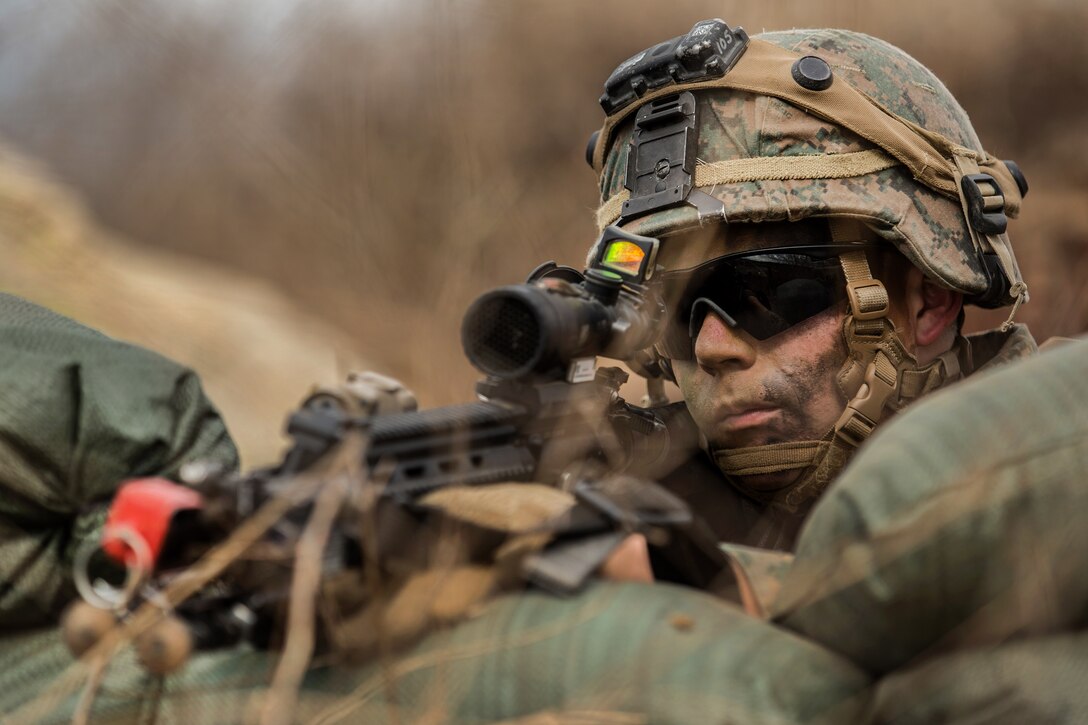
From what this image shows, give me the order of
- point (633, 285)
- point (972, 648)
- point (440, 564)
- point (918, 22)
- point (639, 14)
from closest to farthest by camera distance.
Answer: point (972, 648), point (440, 564), point (633, 285), point (918, 22), point (639, 14)

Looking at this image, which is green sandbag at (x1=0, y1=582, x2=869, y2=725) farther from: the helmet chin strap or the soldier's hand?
the helmet chin strap

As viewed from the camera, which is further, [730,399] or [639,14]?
[639,14]

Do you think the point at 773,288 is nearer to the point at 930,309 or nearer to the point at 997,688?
the point at 930,309

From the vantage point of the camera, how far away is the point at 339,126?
19.9 ft

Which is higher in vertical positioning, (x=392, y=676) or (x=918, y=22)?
(x=918, y=22)

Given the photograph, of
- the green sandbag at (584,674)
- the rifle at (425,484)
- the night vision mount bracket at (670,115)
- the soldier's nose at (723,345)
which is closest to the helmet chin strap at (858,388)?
the soldier's nose at (723,345)

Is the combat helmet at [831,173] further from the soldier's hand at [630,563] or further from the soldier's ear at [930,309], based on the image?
the soldier's hand at [630,563]

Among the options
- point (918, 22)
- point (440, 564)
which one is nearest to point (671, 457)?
point (440, 564)

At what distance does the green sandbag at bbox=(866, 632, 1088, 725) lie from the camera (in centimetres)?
122

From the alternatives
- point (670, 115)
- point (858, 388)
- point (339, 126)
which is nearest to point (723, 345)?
point (858, 388)

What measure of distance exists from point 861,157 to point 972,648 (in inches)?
57.6

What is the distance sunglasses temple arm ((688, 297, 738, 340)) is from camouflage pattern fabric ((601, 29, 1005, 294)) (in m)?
0.15

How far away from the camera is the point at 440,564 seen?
1380 millimetres

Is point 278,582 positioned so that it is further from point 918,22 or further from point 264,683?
point 918,22
